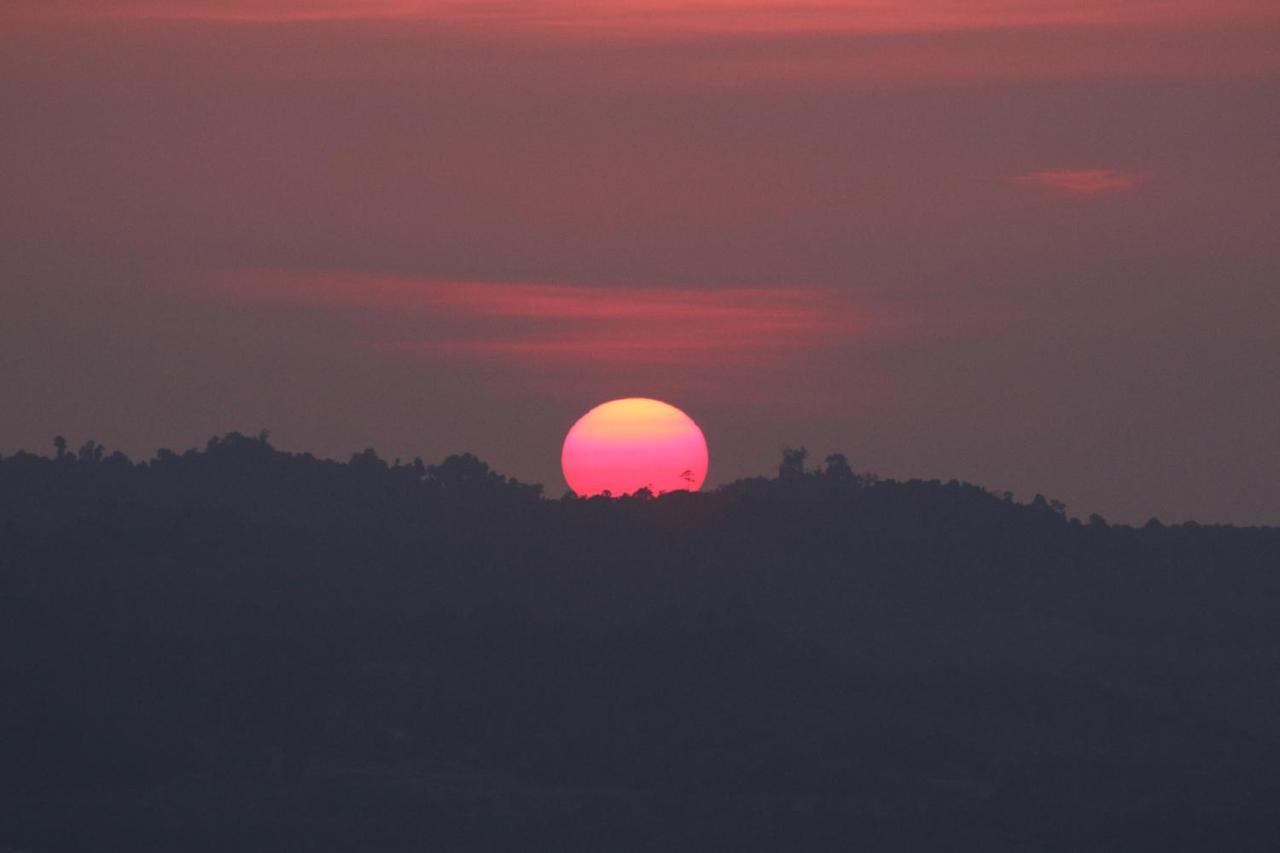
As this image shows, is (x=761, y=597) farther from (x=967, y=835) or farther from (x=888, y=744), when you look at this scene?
(x=967, y=835)

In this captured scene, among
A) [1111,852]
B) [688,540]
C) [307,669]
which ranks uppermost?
[688,540]

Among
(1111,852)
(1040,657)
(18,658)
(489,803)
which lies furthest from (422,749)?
(1040,657)

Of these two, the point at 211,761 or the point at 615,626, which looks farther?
the point at 615,626

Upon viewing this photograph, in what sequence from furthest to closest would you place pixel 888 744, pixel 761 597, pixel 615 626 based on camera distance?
pixel 761 597 → pixel 615 626 → pixel 888 744

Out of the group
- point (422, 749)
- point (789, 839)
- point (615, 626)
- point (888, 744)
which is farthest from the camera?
point (615, 626)

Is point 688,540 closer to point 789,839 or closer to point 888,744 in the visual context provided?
point 888,744

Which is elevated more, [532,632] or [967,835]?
[532,632]
